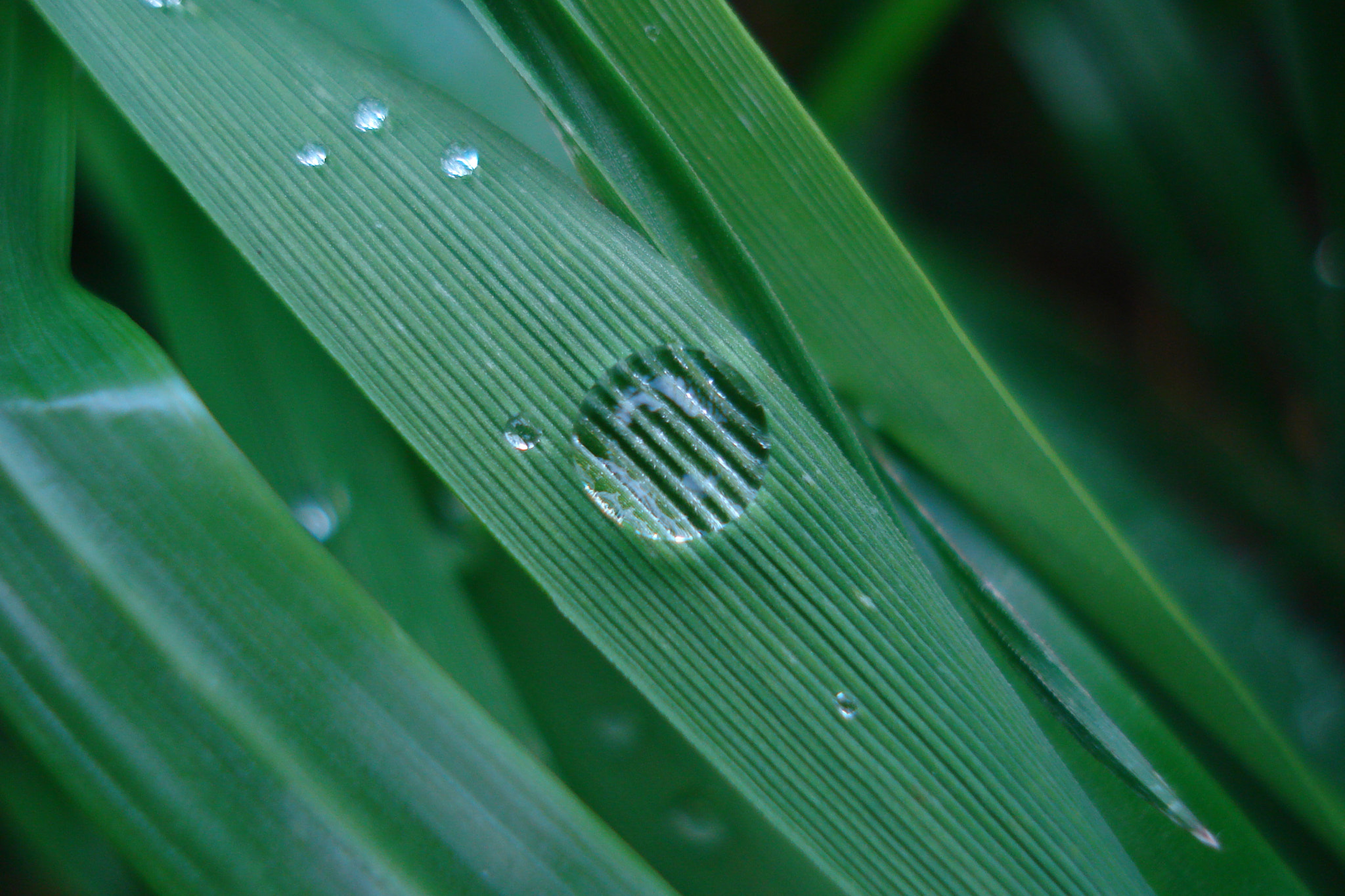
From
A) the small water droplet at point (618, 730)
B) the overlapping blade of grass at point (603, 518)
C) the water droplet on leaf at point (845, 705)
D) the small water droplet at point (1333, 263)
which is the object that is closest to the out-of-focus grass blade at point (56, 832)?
→ the small water droplet at point (618, 730)

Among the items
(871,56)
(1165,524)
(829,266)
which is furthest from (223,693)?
(1165,524)

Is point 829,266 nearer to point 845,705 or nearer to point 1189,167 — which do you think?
point 845,705

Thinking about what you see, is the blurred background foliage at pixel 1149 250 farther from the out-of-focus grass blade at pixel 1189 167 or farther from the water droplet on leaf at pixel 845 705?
the water droplet on leaf at pixel 845 705

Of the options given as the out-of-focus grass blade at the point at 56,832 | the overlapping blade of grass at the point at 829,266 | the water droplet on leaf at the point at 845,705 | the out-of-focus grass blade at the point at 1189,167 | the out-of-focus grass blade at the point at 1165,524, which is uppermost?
the out-of-focus grass blade at the point at 1189,167

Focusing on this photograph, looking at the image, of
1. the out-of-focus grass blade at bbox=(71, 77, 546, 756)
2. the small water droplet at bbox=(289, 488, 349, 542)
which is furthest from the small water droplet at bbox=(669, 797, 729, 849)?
the small water droplet at bbox=(289, 488, 349, 542)

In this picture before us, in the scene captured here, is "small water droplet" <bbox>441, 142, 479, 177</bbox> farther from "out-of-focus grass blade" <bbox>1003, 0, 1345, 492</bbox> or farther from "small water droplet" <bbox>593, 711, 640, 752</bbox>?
"out-of-focus grass blade" <bbox>1003, 0, 1345, 492</bbox>

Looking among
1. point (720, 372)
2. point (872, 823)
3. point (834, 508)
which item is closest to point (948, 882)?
point (872, 823)

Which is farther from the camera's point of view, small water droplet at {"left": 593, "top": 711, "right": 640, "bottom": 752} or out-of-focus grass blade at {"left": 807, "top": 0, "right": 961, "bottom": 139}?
out-of-focus grass blade at {"left": 807, "top": 0, "right": 961, "bottom": 139}

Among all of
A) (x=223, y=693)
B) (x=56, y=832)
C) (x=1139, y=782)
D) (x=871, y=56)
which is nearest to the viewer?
(x=223, y=693)
